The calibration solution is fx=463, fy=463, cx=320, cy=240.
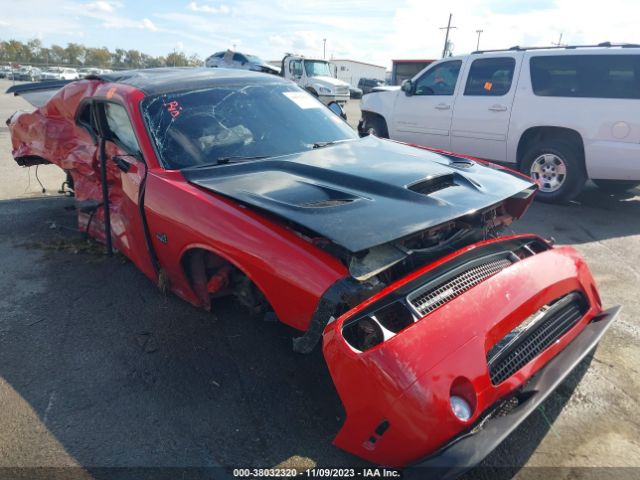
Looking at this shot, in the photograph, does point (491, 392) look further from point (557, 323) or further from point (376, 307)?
point (557, 323)

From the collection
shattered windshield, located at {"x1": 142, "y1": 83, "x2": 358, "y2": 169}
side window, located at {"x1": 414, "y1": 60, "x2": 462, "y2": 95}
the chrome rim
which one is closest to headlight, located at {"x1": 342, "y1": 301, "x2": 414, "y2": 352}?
shattered windshield, located at {"x1": 142, "y1": 83, "x2": 358, "y2": 169}

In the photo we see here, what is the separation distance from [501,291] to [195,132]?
7.46 feet

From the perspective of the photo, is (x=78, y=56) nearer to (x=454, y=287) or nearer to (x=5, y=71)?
(x=5, y=71)

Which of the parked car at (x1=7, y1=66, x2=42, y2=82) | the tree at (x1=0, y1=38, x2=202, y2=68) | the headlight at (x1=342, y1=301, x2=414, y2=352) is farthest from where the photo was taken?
the tree at (x1=0, y1=38, x2=202, y2=68)

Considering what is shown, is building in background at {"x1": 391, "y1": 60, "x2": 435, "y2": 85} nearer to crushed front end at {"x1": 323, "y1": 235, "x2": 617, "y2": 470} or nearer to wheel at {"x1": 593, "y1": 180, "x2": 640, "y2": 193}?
wheel at {"x1": 593, "y1": 180, "x2": 640, "y2": 193}

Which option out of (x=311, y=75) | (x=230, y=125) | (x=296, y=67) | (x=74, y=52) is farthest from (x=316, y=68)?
(x=74, y=52)

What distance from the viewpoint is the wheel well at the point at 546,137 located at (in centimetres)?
593

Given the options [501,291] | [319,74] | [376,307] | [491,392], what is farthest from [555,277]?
[319,74]

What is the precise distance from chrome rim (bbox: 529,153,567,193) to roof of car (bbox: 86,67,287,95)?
394cm

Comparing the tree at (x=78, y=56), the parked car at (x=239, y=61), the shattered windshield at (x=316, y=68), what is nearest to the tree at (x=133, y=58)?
the tree at (x=78, y=56)

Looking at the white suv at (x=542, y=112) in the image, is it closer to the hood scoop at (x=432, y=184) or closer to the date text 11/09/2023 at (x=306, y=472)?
the hood scoop at (x=432, y=184)

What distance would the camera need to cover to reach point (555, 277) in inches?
93.0

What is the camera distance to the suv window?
5.48 metres

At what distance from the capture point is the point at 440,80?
285 inches
